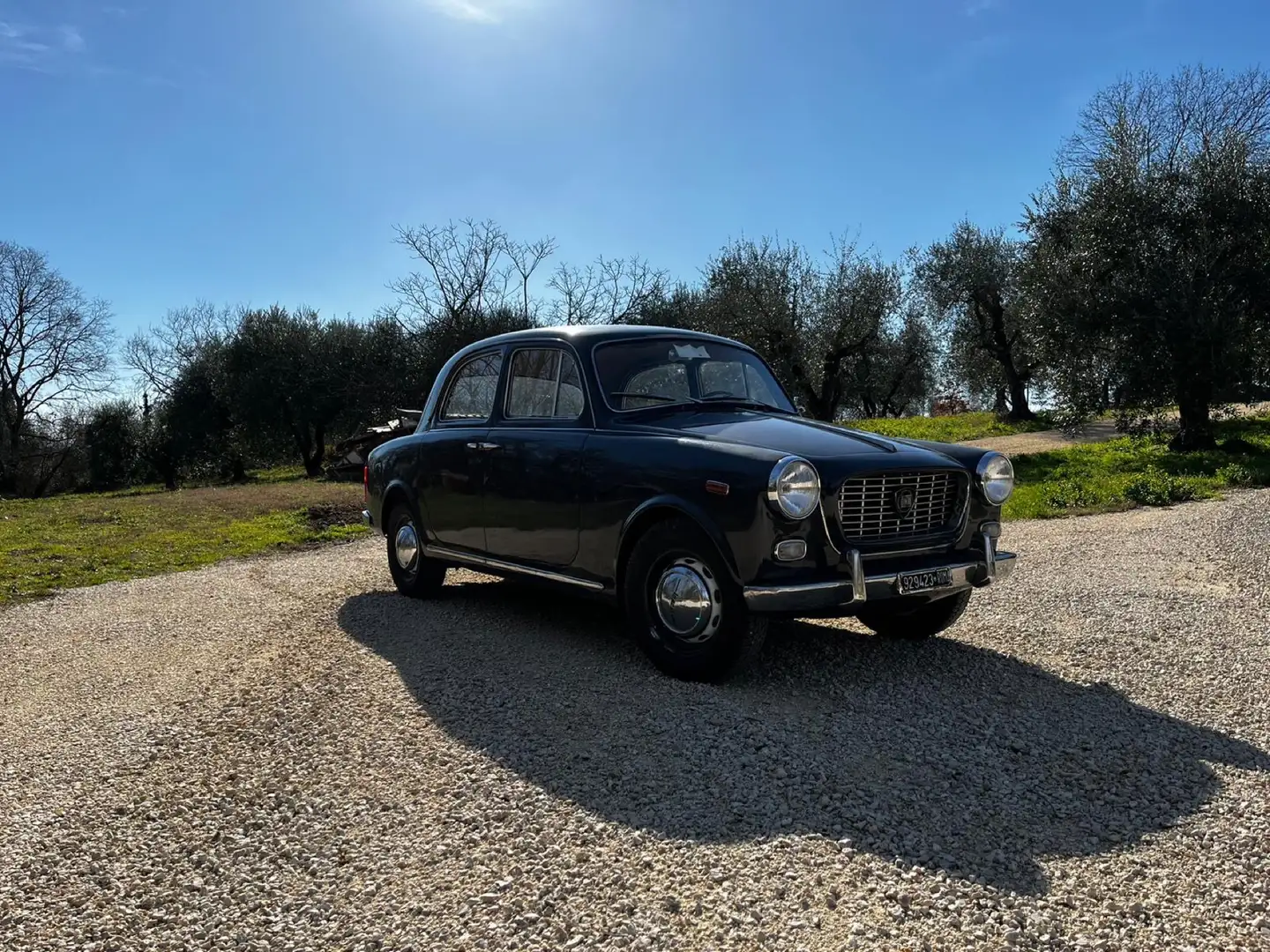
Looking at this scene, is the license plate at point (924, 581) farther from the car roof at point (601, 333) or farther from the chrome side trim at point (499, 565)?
the car roof at point (601, 333)

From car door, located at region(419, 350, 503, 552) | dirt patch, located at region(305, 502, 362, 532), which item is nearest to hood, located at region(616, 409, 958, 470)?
car door, located at region(419, 350, 503, 552)

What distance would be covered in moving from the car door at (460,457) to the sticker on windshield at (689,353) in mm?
1292

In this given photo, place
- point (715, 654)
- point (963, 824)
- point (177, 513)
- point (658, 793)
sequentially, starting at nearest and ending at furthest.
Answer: point (963, 824)
point (658, 793)
point (715, 654)
point (177, 513)

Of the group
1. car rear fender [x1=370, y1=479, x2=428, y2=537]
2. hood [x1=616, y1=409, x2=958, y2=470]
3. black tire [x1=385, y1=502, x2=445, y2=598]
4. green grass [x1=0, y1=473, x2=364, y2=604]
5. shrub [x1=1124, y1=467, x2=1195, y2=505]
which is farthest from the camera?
shrub [x1=1124, y1=467, x2=1195, y2=505]

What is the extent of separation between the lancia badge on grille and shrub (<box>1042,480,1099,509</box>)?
28.4 feet

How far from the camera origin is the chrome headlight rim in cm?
495

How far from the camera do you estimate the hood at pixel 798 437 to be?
4523mm

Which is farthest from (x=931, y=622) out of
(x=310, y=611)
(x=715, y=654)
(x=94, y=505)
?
(x=94, y=505)

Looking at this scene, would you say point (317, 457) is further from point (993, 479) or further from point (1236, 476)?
point (993, 479)

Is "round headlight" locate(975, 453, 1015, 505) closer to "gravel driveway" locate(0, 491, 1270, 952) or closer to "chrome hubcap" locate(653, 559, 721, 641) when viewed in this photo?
"gravel driveway" locate(0, 491, 1270, 952)

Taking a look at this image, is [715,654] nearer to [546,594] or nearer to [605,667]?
[605,667]

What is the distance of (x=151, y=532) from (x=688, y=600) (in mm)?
11346

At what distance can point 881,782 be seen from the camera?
3520mm

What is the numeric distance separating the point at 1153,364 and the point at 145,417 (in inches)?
1532
